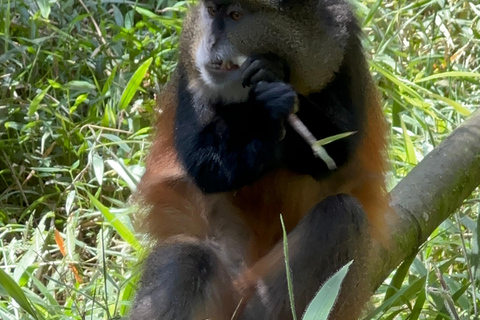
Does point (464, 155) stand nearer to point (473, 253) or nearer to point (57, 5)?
point (473, 253)

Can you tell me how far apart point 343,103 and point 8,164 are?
2643mm

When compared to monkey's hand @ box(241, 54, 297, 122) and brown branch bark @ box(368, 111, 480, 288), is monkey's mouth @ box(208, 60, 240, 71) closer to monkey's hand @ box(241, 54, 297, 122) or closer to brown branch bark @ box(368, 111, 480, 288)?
monkey's hand @ box(241, 54, 297, 122)

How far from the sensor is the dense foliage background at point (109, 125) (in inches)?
159

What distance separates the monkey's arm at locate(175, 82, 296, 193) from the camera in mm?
3186

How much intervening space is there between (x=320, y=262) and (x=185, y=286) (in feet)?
1.80

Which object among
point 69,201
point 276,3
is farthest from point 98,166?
point 276,3

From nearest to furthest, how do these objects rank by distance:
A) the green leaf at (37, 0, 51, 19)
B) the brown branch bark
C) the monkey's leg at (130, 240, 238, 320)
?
the monkey's leg at (130, 240, 238, 320), the brown branch bark, the green leaf at (37, 0, 51, 19)

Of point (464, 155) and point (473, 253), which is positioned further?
point (464, 155)

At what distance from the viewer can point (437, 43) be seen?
628 centimetres

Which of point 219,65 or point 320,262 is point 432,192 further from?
point 219,65

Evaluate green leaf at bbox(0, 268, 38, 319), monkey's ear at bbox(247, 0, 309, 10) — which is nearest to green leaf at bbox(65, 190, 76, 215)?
green leaf at bbox(0, 268, 38, 319)

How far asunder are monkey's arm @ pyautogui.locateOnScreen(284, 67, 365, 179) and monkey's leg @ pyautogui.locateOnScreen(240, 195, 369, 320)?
22cm

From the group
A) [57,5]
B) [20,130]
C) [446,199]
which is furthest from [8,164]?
[446,199]

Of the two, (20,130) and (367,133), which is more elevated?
(367,133)
